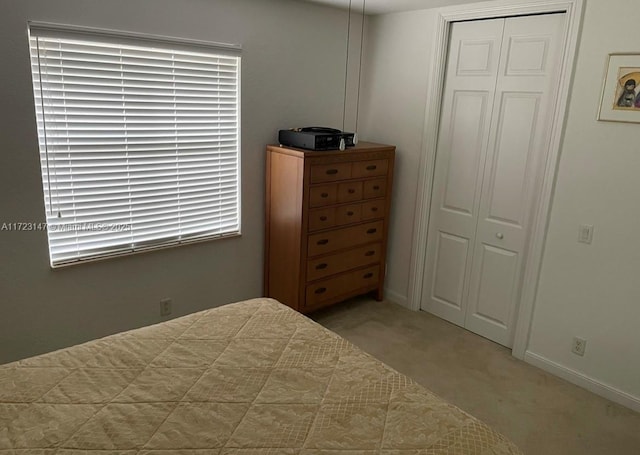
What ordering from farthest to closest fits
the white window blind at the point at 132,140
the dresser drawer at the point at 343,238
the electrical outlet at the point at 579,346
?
the dresser drawer at the point at 343,238 → the electrical outlet at the point at 579,346 → the white window blind at the point at 132,140

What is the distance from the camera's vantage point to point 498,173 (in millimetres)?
3277

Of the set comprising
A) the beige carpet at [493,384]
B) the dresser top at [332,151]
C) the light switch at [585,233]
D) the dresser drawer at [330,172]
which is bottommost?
the beige carpet at [493,384]

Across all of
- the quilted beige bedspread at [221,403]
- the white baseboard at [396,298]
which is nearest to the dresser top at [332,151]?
the white baseboard at [396,298]

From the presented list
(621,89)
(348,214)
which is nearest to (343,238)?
(348,214)

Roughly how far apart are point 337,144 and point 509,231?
136cm

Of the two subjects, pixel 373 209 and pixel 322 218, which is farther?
pixel 373 209

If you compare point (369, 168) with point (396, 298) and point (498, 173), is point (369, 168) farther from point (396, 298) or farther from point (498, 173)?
point (396, 298)

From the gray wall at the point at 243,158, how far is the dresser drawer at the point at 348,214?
591 millimetres

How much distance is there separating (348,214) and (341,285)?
22.8 inches

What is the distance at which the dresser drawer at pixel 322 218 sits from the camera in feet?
10.9

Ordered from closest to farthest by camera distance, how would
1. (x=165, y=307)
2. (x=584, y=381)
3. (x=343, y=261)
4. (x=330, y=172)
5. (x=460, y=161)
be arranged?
1. (x=584, y=381)
2. (x=165, y=307)
3. (x=330, y=172)
4. (x=460, y=161)
5. (x=343, y=261)

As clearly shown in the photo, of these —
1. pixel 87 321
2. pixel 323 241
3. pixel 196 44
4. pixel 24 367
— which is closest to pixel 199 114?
pixel 196 44

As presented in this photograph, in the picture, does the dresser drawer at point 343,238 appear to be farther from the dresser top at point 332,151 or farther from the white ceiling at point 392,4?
the white ceiling at point 392,4

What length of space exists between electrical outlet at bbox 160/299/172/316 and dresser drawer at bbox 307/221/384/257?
1.03 meters
